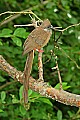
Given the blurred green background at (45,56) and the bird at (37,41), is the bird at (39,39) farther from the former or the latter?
the blurred green background at (45,56)

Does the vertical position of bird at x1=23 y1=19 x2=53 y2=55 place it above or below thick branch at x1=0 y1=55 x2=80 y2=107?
above

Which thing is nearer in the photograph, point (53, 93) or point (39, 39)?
point (39, 39)

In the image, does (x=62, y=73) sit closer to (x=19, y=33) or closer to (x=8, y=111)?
(x=8, y=111)

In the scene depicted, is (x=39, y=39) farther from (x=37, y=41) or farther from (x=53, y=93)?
(x=53, y=93)

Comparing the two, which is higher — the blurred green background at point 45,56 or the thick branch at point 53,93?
the blurred green background at point 45,56

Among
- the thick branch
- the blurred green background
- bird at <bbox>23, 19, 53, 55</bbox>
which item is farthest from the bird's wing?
the blurred green background

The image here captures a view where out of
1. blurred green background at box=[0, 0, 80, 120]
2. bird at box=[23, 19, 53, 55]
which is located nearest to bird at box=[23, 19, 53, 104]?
bird at box=[23, 19, 53, 55]

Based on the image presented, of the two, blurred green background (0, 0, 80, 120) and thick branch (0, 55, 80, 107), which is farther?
blurred green background (0, 0, 80, 120)

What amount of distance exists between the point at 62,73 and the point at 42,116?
43 cm

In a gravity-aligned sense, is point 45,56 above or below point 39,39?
above

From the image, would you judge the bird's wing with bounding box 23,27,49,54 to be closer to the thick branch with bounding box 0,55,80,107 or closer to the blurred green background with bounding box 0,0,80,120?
the thick branch with bounding box 0,55,80,107

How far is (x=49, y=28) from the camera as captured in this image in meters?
0.97

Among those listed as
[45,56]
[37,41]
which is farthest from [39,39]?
[45,56]

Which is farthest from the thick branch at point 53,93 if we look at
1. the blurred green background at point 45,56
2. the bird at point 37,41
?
the blurred green background at point 45,56
